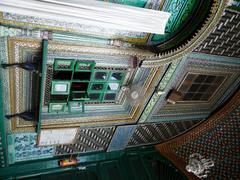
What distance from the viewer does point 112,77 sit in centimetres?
361

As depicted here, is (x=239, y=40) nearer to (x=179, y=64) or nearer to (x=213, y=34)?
(x=213, y=34)

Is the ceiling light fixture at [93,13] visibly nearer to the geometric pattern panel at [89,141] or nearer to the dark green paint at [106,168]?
the geometric pattern panel at [89,141]

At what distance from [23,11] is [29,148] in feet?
7.68

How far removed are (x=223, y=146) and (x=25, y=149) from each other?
351 cm

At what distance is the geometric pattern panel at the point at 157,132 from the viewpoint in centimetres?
471

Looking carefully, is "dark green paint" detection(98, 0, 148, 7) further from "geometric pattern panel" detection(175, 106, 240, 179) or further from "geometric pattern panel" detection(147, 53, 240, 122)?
"geometric pattern panel" detection(175, 106, 240, 179)

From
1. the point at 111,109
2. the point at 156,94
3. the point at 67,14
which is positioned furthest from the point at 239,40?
the point at 67,14

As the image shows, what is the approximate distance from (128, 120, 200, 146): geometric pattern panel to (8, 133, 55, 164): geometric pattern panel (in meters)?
1.53

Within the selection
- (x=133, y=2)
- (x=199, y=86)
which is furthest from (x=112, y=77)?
(x=199, y=86)

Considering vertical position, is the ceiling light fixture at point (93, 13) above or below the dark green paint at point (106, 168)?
above

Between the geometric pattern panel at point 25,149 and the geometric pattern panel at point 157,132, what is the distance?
1.53 meters

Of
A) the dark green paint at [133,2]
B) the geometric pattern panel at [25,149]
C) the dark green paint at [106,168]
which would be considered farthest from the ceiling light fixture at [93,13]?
the dark green paint at [106,168]

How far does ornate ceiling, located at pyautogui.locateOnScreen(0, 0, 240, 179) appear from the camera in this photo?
284 centimetres

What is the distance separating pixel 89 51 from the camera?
3053 millimetres
